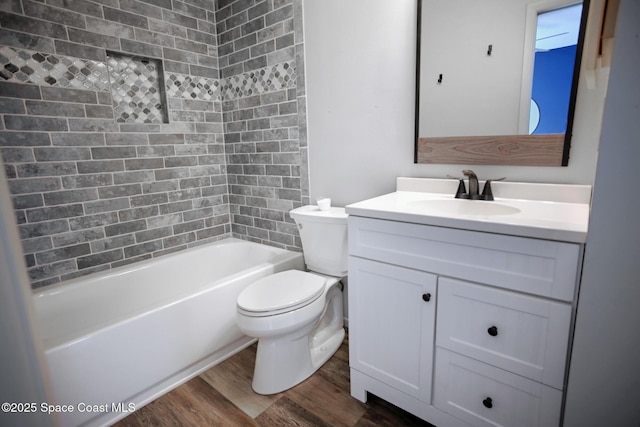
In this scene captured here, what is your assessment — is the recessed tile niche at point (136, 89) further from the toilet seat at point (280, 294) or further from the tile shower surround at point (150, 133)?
the toilet seat at point (280, 294)

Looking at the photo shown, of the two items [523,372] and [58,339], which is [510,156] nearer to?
[523,372]

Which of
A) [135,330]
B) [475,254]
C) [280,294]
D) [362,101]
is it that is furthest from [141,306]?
[475,254]

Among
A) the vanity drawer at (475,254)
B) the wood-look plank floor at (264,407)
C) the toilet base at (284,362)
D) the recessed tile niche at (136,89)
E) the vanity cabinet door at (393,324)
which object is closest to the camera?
the vanity drawer at (475,254)

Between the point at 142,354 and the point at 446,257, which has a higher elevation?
the point at 446,257

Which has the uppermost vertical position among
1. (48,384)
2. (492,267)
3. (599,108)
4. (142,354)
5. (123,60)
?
(123,60)

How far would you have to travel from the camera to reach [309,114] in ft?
7.05

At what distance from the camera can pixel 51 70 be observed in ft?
6.00

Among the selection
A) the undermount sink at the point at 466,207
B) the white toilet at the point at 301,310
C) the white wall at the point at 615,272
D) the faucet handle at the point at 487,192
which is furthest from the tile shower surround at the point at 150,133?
the white wall at the point at 615,272

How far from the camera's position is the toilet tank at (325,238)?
184 cm

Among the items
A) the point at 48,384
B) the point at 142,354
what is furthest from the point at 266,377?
the point at 48,384

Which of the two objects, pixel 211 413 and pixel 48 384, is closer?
pixel 48 384

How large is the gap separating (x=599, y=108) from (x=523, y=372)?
103 cm

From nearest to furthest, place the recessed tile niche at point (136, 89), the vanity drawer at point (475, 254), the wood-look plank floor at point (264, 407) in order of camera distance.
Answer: the vanity drawer at point (475, 254) → the wood-look plank floor at point (264, 407) → the recessed tile niche at point (136, 89)

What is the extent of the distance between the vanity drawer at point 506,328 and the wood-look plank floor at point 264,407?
0.55m
